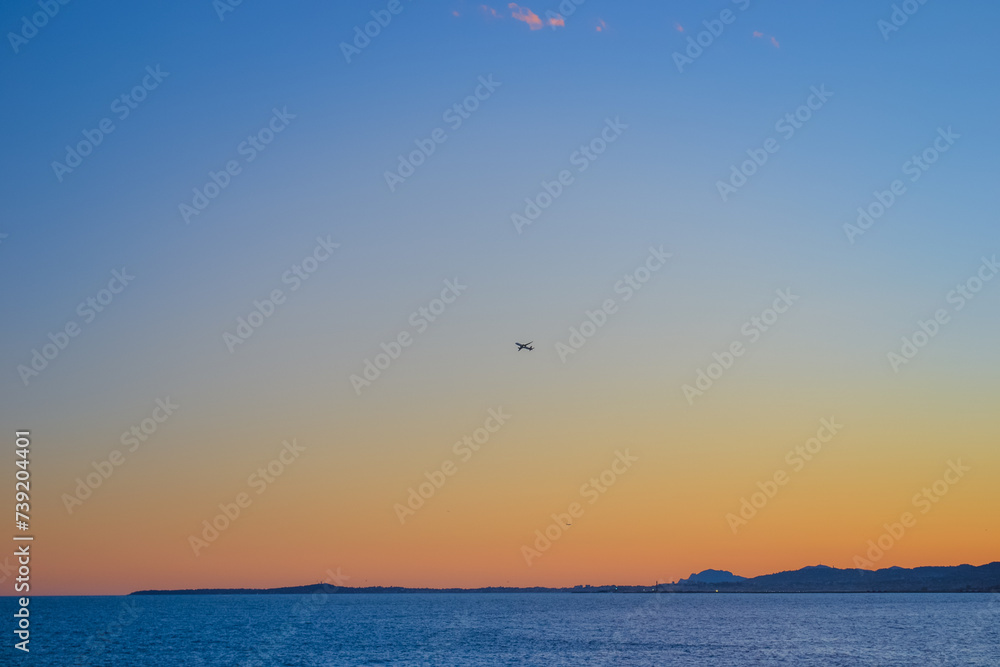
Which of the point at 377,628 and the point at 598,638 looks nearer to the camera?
the point at 598,638

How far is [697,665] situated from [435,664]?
24261 millimetres

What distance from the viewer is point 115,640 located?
108625mm

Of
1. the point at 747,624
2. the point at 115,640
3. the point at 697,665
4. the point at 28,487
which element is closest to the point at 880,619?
the point at 747,624

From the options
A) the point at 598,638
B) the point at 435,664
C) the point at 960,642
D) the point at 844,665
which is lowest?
the point at 435,664

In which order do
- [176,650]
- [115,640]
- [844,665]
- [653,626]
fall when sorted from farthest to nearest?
[653,626]
[115,640]
[176,650]
[844,665]

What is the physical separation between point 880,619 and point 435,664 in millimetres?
97709

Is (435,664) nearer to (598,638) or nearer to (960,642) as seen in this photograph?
(598,638)

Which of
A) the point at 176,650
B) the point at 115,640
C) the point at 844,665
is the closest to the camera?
the point at 844,665

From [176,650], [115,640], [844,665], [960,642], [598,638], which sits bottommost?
[115,640]

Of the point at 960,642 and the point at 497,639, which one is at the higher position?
the point at 960,642

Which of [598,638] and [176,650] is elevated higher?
[598,638]

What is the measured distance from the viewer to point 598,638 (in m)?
109

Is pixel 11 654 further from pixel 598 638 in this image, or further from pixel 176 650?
pixel 598 638

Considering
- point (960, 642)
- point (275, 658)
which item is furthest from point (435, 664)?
point (960, 642)
